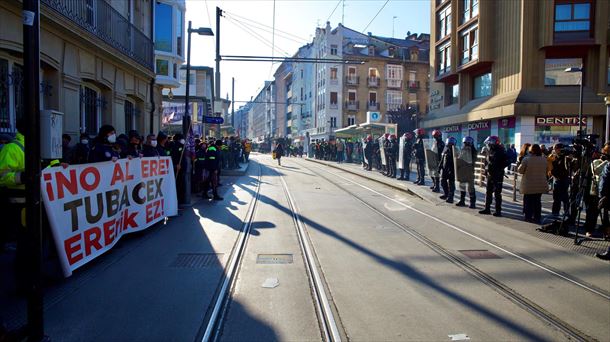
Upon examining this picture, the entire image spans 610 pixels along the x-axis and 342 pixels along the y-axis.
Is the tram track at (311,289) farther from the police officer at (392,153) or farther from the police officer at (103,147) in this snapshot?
the police officer at (392,153)

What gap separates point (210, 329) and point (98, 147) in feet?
14.7

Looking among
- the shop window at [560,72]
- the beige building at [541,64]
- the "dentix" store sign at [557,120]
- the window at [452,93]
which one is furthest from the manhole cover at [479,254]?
the window at [452,93]

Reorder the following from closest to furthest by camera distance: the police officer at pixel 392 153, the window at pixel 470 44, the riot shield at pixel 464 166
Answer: the riot shield at pixel 464 166
the police officer at pixel 392 153
the window at pixel 470 44

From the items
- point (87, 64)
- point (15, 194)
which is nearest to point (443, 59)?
point (87, 64)

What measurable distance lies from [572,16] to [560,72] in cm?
315

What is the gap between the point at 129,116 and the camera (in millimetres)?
17906

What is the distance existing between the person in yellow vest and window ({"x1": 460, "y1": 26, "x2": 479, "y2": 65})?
31.0m

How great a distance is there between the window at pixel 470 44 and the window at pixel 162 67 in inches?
784

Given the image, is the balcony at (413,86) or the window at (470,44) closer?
the window at (470,44)

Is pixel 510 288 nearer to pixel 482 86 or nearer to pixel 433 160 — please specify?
pixel 433 160

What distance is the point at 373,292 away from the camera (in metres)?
5.54

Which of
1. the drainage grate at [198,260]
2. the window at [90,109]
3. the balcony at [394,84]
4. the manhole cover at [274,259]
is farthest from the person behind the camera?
the balcony at [394,84]

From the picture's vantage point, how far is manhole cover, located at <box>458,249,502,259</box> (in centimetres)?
727

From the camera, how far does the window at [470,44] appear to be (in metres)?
32.6
